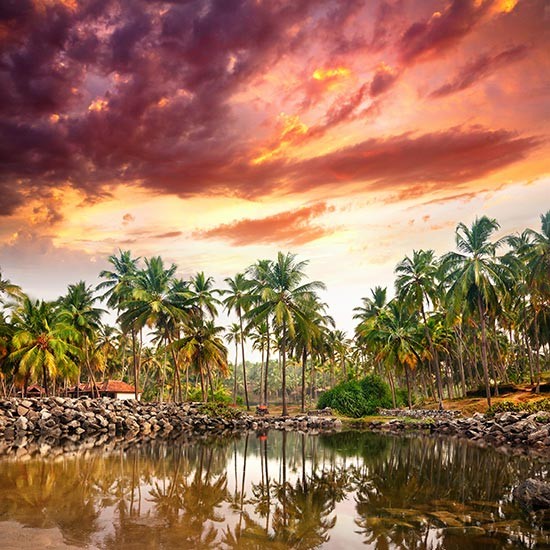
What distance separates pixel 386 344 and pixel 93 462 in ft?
109

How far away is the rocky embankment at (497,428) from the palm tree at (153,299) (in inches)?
811

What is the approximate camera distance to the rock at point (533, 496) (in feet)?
31.1

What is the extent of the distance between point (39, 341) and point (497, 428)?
114 feet

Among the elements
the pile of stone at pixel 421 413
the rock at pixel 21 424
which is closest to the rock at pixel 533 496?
the pile of stone at pixel 421 413

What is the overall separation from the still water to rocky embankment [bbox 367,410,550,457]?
566 cm

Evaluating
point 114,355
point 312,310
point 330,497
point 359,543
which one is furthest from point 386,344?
point 114,355

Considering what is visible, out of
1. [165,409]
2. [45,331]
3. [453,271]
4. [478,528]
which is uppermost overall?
[453,271]

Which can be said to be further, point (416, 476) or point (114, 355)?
point (114, 355)

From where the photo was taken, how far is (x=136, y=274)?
43969mm

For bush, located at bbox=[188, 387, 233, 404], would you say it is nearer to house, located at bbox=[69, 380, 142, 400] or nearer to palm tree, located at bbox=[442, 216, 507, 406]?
house, located at bbox=[69, 380, 142, 400]

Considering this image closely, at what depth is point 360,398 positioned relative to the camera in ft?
144

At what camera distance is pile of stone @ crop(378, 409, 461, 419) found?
35.1 metres

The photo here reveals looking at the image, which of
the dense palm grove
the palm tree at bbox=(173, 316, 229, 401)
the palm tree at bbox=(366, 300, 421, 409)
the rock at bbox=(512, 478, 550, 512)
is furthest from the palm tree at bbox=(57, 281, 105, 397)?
the rock at bbox=(512, 478, 550, 512)

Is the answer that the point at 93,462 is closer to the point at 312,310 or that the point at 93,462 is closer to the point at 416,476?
the point at 416,476
